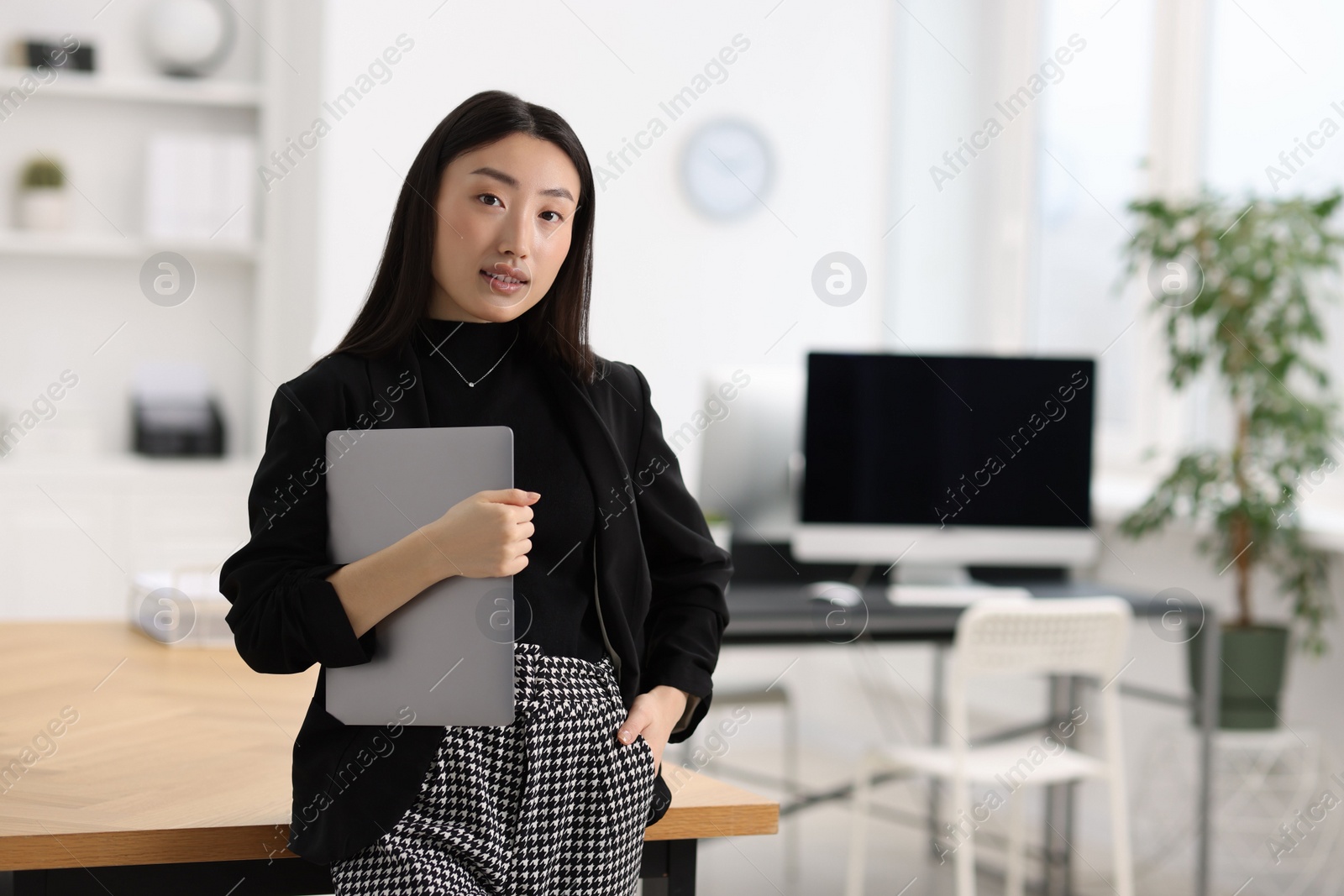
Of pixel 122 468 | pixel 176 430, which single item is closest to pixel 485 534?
pixel 122 468

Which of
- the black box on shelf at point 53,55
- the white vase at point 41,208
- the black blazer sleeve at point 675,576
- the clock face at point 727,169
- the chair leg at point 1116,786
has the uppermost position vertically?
the black box on shelf at point 53,55

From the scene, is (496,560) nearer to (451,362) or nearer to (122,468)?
(451,362)

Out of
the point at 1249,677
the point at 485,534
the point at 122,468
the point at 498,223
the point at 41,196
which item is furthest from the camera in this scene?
the point at 41,196

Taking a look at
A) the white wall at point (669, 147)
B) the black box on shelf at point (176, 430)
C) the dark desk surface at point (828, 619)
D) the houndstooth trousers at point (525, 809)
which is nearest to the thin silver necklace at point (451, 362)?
the houndstooth trousers at point (525, 809)

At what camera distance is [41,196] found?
13.3 ft

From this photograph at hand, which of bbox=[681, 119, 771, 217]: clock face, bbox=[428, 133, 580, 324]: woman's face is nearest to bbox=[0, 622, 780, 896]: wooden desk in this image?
bbox=[428, 133, 580, 324]: woman's face

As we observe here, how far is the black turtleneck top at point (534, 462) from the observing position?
1068 mm

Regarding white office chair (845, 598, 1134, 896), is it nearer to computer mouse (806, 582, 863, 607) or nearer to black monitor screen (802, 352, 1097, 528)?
computer mouse (806, 582, 863, 607)

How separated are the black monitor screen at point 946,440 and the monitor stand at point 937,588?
0.15 metres

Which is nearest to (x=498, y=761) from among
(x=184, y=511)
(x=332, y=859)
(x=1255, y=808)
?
(x=332, y=859)

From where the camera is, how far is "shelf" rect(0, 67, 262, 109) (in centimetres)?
408

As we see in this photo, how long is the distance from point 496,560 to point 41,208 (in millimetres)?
3728

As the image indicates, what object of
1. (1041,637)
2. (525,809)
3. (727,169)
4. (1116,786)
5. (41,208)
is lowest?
(1116,786)

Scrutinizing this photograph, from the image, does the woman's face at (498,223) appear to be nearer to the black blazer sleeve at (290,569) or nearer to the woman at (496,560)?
the woman at (496,560)
